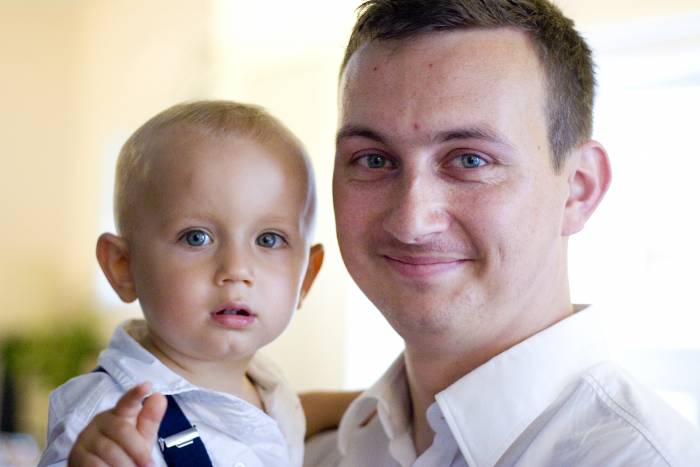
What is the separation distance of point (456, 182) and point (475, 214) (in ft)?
0.19

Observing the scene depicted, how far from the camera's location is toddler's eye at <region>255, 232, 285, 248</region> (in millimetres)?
1436

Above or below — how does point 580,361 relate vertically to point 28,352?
above

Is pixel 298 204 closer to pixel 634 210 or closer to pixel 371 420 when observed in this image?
pixel 371 420

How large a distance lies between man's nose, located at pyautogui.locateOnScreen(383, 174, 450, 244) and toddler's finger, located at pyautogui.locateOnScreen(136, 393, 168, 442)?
0.47 meters

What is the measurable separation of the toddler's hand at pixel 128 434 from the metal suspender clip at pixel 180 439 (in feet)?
0.80

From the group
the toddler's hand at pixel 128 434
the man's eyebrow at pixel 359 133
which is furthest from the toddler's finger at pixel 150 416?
the man's eyebrow at pixel 359 133

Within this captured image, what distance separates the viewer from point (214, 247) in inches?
54.7

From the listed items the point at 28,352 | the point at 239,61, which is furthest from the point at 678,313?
the point at 28,352

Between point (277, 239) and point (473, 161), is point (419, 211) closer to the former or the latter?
point (473, 161)

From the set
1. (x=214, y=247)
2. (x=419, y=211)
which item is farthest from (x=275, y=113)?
(x=419, y=211)

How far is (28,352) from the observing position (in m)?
4.97

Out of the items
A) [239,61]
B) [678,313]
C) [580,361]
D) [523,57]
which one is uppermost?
[239,61]

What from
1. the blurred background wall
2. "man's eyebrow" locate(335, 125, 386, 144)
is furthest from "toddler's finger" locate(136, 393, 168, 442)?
the blurred background wall

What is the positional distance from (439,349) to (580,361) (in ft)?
0.74
